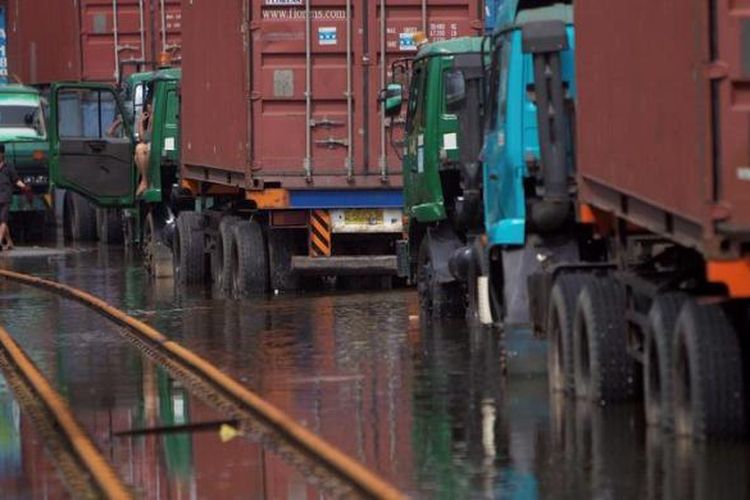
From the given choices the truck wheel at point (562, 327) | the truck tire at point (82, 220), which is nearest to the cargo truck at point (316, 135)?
the truck wheel at point (562, 327)

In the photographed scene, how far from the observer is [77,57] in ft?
130

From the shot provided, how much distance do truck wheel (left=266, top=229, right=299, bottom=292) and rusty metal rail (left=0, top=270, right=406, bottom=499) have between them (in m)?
2.28

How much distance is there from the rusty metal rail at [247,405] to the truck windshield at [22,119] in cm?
1845

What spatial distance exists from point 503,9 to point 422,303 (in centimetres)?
539

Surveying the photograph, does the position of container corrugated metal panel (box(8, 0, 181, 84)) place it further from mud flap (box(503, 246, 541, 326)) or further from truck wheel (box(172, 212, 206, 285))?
mud flap (box(503, 246, 541, 326))

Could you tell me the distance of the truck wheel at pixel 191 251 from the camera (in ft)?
89.8

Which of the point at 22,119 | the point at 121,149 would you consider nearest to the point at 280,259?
the point at 121,149

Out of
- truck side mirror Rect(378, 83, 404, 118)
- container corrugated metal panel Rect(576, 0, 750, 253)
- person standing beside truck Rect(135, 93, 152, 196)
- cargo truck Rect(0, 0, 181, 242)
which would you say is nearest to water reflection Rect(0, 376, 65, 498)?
container corrugated metal panel Rect(576, 0, 750, 253)

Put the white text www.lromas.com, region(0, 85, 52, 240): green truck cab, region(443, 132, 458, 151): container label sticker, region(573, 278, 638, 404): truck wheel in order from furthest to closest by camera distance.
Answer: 1. region(0, 85, 52, 240): green truck cab
2. the white text www.lromas.com
3. region(443, 132, 458, 151): container label sticker
4. region(573, 278, 638, 404): truck wheel

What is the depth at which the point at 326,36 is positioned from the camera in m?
23.2

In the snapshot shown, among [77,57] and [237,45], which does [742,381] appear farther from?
[77,57]

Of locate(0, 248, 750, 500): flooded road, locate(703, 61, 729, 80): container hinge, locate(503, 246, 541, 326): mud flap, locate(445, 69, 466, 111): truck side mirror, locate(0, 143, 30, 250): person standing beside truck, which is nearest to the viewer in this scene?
locate(703, 61, 729, 80): container hinge

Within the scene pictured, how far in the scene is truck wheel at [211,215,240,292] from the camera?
25359 millimetres

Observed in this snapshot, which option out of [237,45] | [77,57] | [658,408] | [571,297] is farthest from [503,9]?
[77,57]
